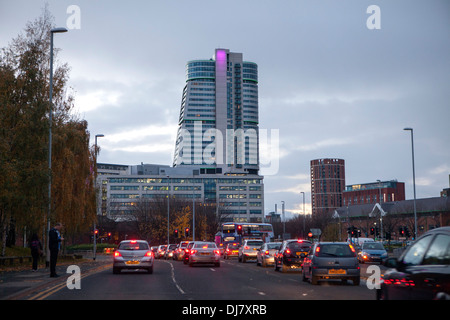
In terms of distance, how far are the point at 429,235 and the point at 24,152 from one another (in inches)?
1091

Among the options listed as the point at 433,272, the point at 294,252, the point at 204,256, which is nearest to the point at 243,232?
the point at 204,256

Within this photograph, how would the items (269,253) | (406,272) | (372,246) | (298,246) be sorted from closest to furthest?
1. (406,272)
2. (298,246)
3. (269,253)
4. (372,246)

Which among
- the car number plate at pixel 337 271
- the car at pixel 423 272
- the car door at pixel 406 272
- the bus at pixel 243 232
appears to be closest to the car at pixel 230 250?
the bus at pixel 243 232

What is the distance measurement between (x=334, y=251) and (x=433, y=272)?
41.8ft

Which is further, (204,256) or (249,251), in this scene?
(249,251)

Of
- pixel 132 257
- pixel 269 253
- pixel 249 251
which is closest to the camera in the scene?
pixel 132 257

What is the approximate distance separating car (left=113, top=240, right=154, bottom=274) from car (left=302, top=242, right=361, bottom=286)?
949 cm

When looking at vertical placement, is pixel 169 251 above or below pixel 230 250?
below

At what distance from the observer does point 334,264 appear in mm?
20156

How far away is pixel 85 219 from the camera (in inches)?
1673

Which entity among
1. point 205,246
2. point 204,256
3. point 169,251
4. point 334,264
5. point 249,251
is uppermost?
point 334,264

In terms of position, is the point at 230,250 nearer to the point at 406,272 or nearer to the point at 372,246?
the point at 372,246
